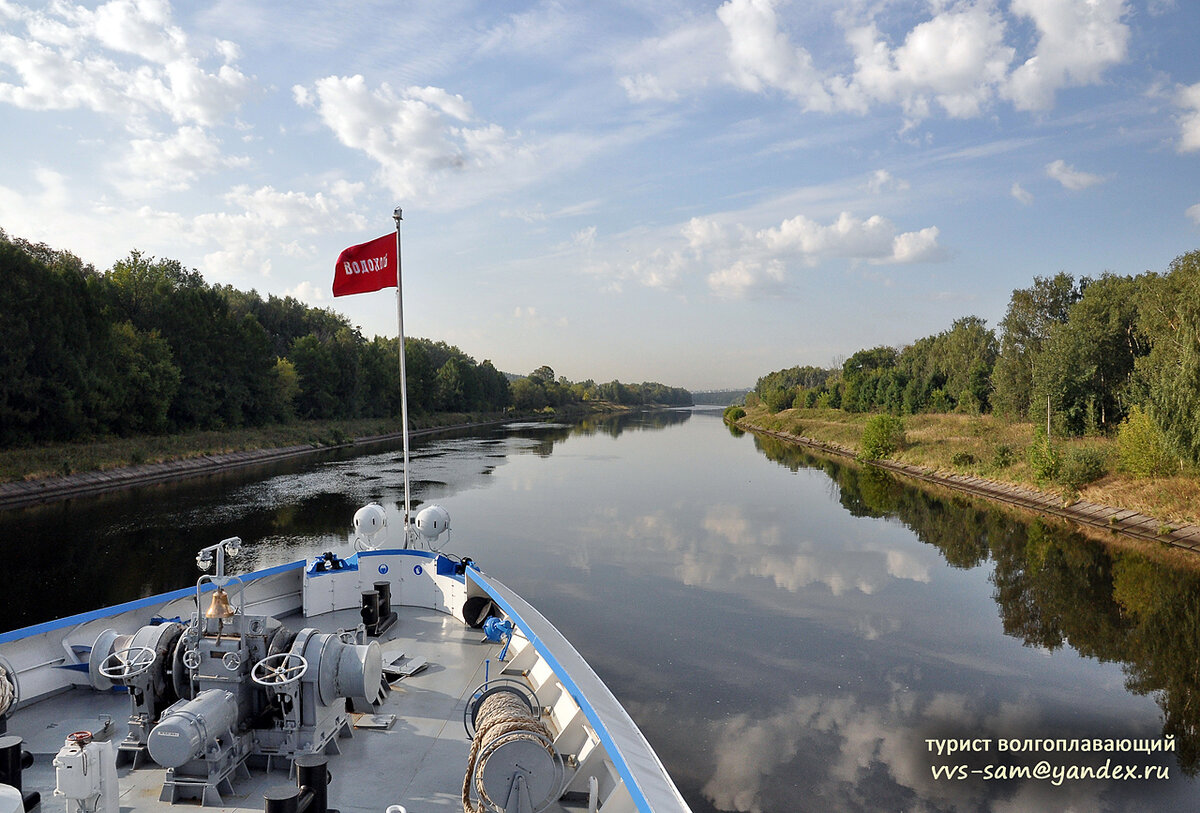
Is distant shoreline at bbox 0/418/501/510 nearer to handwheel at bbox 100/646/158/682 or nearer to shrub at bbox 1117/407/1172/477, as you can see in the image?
handwheel at bbox 100/646/158/682

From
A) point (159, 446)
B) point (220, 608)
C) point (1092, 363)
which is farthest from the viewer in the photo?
point (159, 446)

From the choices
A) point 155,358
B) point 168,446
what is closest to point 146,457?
point 168,446

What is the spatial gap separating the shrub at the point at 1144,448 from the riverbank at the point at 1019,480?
42 cm

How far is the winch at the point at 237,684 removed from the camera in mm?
5297

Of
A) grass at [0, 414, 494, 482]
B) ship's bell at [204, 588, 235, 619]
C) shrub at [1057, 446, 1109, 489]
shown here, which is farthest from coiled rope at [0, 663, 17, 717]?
shrub at [1057, 446, 1109, 489]

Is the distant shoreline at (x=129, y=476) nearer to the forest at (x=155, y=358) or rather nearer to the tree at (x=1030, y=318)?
the forest at (x=155, y=358)

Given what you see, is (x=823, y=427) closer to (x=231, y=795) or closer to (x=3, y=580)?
(x=3, y=580)

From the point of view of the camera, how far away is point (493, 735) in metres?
4.84

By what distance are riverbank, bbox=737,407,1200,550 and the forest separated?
28025 millimetres

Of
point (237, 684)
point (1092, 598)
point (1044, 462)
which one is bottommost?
point (1092, 598)

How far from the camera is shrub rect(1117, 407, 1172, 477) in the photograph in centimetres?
2536

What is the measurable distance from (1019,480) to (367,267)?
108 feet

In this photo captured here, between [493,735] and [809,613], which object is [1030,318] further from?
[493,735]

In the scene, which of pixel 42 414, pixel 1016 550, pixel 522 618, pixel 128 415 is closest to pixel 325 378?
pixel 128 415
